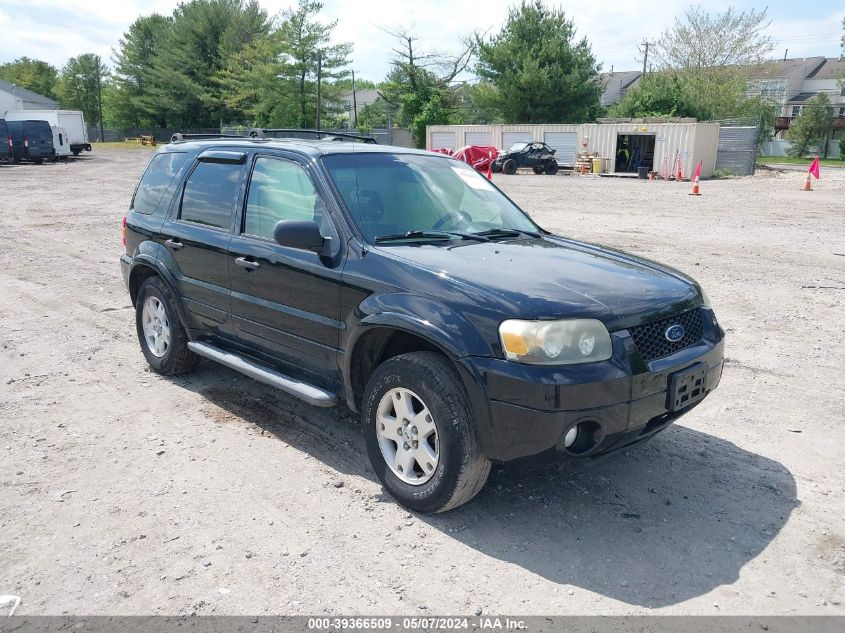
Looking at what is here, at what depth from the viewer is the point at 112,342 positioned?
22.2 ft

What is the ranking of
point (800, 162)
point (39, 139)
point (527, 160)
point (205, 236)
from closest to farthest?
point (205, 236) < point (527, 160) < point (39, 139) < point (800, 162)

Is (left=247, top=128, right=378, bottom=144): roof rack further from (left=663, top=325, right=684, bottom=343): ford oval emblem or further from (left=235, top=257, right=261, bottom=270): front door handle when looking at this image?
(left=663, top=325, right=684, bottom=343): ford oval emblem

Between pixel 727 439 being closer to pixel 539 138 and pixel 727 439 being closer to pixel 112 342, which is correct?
pixel 112 342

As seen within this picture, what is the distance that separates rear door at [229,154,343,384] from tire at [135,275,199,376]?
94cm

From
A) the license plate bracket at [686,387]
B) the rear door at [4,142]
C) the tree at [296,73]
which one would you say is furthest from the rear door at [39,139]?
the license plate bracket at [686,387]

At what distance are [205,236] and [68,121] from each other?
4958cm

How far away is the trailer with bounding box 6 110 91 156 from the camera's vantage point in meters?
46.1

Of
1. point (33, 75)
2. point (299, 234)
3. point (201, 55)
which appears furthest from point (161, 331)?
point (33, 75)

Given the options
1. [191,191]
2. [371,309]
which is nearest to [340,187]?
[371,309]

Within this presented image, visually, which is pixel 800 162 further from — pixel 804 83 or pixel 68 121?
pixel 68 121

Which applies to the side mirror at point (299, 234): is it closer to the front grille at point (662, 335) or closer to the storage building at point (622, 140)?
the front grille at point (662, 335)

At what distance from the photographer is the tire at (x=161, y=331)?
5.48 meters

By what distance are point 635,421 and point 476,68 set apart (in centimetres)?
5405

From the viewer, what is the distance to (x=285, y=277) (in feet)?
Result: 14.1
